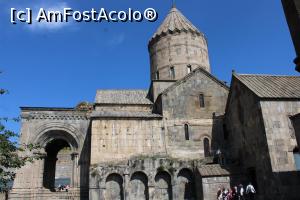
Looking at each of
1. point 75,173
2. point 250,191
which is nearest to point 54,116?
point 75,173

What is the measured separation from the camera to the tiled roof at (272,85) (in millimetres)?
17406

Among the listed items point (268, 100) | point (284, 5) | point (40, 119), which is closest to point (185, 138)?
point (268, 100)

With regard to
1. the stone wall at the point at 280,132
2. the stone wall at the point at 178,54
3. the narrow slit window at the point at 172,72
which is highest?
the stone wall at the point at 178,54

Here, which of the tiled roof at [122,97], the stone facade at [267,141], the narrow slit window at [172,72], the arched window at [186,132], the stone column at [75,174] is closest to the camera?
the stone facade at [267,141]

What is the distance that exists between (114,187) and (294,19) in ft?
49.0

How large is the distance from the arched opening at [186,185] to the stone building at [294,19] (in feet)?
46.1

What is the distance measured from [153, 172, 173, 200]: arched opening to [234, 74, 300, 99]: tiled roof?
7525 mm

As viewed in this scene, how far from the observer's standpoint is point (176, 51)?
25859mm

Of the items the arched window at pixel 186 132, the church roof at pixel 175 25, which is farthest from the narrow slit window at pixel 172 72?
the arched window at pixel 186 132

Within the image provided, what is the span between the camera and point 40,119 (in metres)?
21.5

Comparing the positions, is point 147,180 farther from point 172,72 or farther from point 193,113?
point 172,72

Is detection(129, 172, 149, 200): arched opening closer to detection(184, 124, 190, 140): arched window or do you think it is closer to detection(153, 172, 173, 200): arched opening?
detection(153, 172, 173, 200): arched opening

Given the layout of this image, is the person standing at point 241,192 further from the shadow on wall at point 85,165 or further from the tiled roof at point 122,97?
the tiled roof at point 122,97

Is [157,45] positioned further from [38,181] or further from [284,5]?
[284,5]
